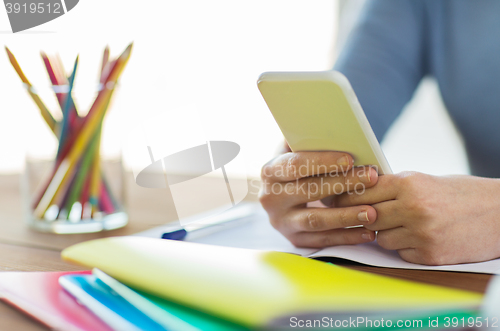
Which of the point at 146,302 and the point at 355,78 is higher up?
the point at 355,78

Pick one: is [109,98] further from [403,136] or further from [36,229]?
[403,136]

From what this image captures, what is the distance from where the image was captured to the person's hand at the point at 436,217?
38 centimetres

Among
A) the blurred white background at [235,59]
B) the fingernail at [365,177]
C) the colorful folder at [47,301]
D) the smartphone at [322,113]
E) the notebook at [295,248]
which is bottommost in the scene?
the notebook at [295,248]

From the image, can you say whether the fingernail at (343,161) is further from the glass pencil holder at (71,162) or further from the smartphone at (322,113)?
the glass pencil holder at (71,162)

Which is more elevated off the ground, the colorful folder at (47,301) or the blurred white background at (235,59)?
the blurred white background at (235,59)

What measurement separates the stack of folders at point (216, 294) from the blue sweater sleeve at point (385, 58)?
1.50 ft

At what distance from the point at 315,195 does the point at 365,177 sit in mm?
67

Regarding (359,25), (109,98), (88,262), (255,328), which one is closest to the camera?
(255,328)

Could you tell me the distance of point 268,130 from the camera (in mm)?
1862

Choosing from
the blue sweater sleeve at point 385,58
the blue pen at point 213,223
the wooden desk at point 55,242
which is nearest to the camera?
the wooden desk at point 55,242

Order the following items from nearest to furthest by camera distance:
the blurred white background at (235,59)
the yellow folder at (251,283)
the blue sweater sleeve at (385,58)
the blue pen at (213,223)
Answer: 1. the yellow folder at (251,283)
2. the blue pen at (213,223)
3. the blue sweater sleeve at (385,58)
4. the blurred white background at (235,59)

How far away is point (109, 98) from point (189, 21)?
4.15ft

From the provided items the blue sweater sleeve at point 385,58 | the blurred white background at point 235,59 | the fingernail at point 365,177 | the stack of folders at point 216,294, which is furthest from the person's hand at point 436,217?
the blurred white background at point 235,59

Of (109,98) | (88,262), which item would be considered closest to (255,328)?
(88,262)
